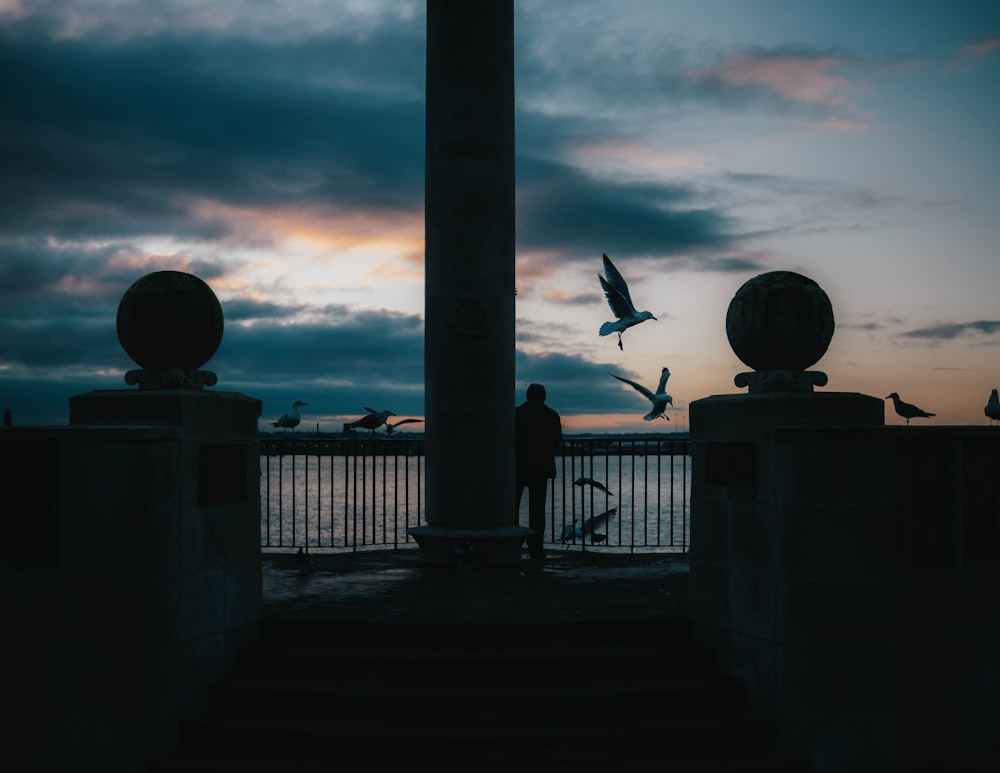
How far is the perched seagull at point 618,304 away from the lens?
13.2 metres

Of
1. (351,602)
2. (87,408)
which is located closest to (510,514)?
(351,602)

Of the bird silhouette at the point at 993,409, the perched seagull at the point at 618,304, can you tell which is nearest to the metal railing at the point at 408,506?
the perched seagull at the point at 618,304

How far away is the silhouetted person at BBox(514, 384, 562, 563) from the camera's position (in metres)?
13.1

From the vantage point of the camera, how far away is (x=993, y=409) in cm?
2006

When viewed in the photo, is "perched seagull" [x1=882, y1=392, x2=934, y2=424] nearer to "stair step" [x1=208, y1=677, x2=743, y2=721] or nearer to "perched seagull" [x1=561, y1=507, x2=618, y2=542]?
"perched seagull" [x1=561, y1=507, x2=618, y2=542]

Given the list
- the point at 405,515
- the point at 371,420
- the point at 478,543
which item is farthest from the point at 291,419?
the point at 405,515

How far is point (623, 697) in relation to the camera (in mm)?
6816

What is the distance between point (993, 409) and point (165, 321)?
60.3ft

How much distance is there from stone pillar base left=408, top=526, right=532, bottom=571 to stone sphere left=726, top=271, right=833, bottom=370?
5286 mm

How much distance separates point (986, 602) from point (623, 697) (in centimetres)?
337

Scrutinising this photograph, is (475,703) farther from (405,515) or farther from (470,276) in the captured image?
(405,515)

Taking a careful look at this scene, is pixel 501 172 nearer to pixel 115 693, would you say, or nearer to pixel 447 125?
pixel 447 125

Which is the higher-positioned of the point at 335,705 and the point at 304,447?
the point at 304,447

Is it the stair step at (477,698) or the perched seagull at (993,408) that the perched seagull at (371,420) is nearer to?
the stair step at (477,698)
